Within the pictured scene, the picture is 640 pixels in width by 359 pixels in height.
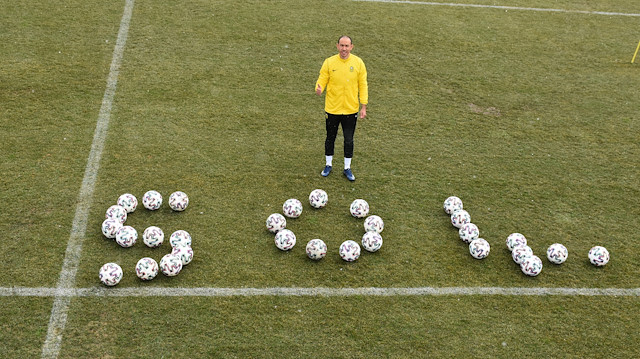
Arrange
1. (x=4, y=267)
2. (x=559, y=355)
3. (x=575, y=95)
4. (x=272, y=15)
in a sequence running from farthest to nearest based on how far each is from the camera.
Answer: (x=272, y=15) → (x=575, y=95) → (x=4, y=267) → (x=559, y=355)

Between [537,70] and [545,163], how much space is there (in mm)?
3959

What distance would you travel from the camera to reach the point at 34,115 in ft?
35.7

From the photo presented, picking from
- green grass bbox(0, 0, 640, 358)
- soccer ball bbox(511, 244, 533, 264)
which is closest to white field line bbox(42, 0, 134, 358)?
green grass bbox(0, 0, 640, 358)

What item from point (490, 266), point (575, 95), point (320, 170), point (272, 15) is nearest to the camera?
point (490, 266)

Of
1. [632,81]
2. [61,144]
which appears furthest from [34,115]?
[632,81]

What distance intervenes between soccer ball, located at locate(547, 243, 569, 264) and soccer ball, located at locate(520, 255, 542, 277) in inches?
12.7

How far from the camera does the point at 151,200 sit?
346 inches

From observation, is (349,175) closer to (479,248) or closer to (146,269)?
(479,248)

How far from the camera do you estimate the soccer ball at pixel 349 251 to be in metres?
8.17

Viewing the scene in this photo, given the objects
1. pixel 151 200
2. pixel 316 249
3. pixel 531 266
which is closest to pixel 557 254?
pixel 531 266

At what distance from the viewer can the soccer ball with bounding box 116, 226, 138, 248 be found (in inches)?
318

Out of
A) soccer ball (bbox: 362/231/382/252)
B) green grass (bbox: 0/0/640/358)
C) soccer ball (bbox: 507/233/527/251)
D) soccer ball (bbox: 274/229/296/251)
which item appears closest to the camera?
green grass (bbox: 0/0/640/358)

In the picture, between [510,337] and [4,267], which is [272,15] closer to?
[4,267]

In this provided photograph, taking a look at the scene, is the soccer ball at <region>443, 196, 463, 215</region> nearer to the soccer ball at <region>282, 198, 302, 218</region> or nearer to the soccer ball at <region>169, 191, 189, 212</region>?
the soccer ball at <region>282, 198, 302, 218</region>
